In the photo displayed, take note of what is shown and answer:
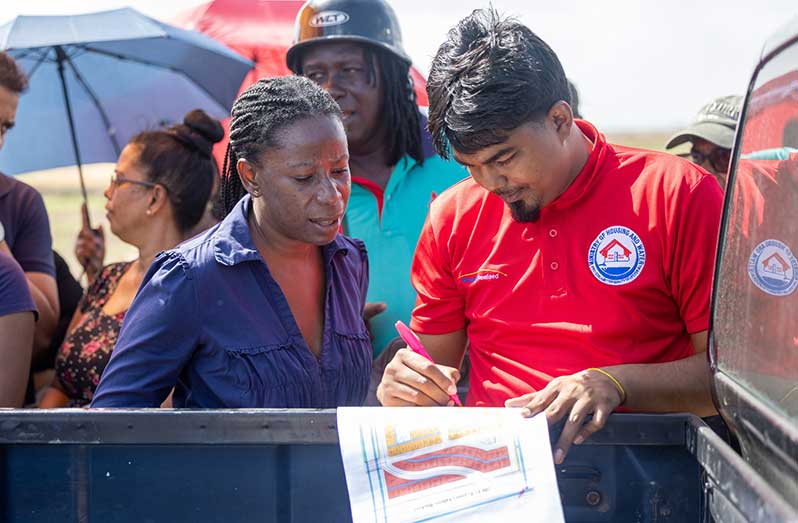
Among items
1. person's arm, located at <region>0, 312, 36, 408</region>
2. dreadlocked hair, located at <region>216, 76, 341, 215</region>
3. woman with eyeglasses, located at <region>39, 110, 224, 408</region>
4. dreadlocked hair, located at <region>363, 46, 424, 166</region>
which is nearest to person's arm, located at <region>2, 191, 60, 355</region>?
woman with eyeglasses, located at <region>39, 110, 224, 408</region>

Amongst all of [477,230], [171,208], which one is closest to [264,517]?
[477,230]

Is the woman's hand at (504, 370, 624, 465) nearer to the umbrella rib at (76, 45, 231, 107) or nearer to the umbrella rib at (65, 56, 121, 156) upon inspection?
the umbrella rib at (76, 45, 231, 107)

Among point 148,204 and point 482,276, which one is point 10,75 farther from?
point 482,276

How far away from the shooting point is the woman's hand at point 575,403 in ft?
6.23

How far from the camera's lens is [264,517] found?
1.97 m

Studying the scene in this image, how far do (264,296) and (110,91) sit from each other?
10.1 feet

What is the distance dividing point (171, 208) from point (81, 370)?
682 millimetres

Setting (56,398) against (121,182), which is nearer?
(56,398)

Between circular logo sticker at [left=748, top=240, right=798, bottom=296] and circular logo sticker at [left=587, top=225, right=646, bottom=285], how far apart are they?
1.45 feet

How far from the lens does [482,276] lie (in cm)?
238

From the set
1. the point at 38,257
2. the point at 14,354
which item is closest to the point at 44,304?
the point at 38,257

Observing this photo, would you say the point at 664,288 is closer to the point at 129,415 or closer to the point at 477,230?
the point at 477,230

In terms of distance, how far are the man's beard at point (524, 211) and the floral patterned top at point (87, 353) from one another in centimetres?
161

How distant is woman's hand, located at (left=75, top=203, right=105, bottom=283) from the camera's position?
491 cm
